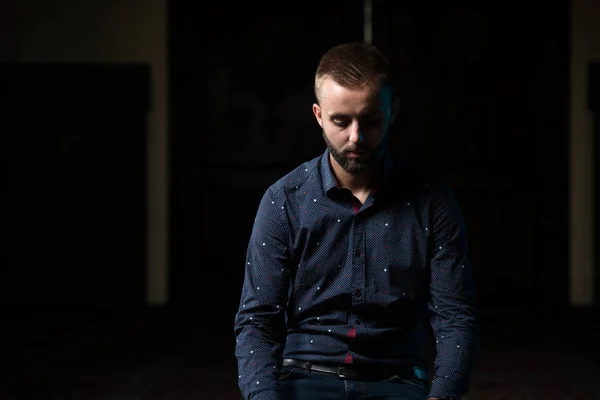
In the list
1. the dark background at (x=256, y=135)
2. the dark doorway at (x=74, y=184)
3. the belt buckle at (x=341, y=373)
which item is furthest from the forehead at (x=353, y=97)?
the dark doorway at (x=74, y=184)

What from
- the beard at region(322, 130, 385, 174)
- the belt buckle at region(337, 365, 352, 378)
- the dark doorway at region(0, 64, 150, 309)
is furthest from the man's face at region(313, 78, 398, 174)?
the dark doorway at region(0, 64, 150, 309)

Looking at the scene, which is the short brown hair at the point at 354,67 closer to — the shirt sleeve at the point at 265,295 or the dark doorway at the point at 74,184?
the shirt sleeve at the point at 265,295

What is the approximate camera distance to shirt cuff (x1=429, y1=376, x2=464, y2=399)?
1.58 m

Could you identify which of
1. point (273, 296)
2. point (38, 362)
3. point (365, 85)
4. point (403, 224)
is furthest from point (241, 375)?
point (38, 362)

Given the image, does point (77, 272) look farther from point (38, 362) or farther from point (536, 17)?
point (536, 17)

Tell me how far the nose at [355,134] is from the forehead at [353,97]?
1.0 inches

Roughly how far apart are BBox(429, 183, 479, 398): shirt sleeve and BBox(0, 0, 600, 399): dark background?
346 cm

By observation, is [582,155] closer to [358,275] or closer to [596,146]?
[596,146]

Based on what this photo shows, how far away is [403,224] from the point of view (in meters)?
1.66

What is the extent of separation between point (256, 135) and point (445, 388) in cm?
368

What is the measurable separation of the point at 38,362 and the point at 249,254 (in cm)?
242

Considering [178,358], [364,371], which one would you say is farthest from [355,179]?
[178,358]

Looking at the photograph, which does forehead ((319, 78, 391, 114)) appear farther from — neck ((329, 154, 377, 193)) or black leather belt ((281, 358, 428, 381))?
black leather belt ((281, 358, 428, 381))

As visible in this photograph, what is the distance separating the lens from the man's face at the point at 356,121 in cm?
155
